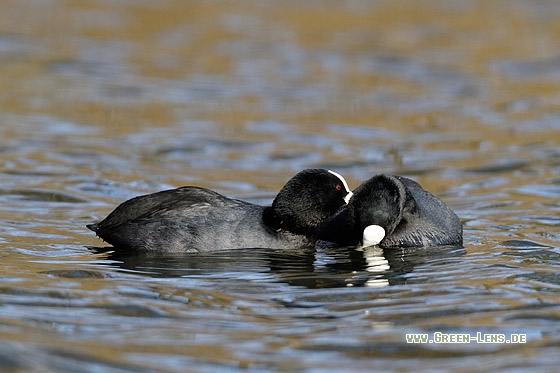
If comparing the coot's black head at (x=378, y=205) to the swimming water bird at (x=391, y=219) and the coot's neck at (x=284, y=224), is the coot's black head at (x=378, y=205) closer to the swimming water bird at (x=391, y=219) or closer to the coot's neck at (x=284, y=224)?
the swimming water bird at (x=391, y=219)

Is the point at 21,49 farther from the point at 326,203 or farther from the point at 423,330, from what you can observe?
the point at 423,330

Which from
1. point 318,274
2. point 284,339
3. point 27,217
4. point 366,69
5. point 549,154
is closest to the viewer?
point 284,339

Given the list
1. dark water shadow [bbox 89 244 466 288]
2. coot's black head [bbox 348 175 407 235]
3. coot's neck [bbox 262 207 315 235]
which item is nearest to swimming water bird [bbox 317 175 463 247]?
coot's black head [bbox 348 175 407 235]

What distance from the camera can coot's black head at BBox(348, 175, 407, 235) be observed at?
782 cm

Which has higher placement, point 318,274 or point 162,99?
point 162,99

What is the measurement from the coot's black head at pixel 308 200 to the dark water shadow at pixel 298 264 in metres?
0.26

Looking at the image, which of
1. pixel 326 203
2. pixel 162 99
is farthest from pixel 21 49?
pixel 326 203

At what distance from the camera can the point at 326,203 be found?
7.89 m

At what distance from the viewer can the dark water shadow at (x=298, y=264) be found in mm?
7285

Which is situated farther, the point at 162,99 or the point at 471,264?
the point at 162,99

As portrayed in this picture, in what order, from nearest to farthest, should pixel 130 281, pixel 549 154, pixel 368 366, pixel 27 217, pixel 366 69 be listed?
pixel 368 366, pixel 130 281, pixel 27 217, pixel 549 154, pixel 366 69

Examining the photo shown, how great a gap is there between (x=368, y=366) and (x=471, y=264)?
251 centimetres

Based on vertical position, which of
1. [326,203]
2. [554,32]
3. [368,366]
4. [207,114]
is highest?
[554,32]

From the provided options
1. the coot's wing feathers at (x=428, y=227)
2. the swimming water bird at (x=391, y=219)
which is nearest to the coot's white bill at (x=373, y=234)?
the swimming water bird at (x=391, y=219)
